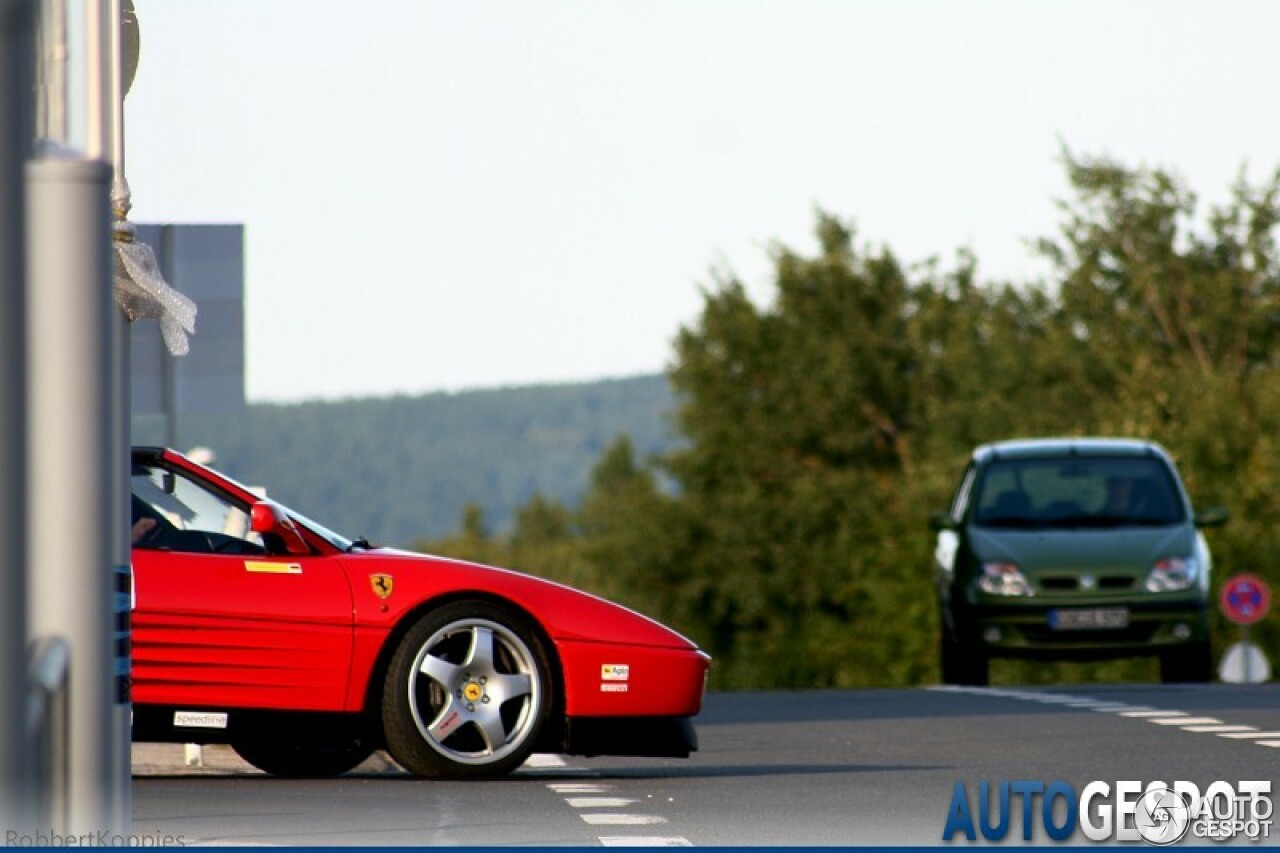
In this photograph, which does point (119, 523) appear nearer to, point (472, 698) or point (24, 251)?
point (24, 251)

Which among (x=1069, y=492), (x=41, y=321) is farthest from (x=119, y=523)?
(x=1069, y=492)

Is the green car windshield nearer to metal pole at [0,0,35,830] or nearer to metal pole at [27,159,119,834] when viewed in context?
metal pole at [27,159,119,834]

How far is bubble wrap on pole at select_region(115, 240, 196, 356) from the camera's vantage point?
844 centimetres

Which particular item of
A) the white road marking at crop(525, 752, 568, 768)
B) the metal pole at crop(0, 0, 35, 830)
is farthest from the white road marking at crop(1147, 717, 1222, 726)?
the metal pole at crop(0, 0, 35, 830)

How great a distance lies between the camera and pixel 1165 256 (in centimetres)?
5834

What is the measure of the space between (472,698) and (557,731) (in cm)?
38

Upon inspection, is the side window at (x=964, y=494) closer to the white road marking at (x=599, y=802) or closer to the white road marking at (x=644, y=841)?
the white road marking at (x=599, y=802)

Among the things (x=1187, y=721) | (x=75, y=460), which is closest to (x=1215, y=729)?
(x=1187, y=721)

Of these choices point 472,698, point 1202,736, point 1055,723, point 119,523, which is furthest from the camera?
point 1055,723

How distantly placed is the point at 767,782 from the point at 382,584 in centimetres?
171

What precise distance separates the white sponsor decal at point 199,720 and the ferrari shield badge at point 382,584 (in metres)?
0.77

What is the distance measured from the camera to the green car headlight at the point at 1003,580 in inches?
863

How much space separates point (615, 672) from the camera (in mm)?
12219

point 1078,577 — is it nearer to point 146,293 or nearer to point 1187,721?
point 1187,721
